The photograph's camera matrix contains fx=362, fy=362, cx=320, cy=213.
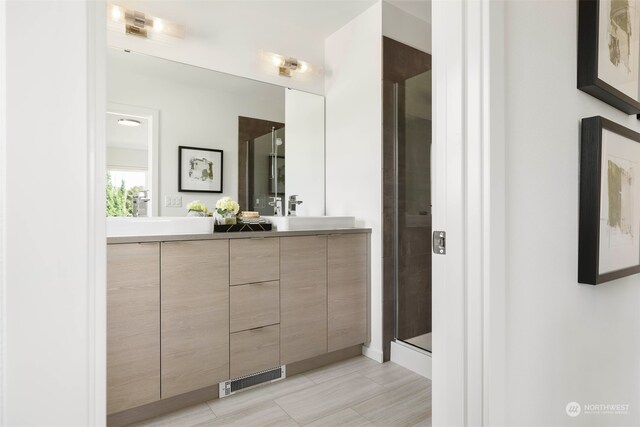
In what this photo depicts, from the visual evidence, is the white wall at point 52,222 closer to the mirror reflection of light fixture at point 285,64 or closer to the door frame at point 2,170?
the door frame at point 2,170

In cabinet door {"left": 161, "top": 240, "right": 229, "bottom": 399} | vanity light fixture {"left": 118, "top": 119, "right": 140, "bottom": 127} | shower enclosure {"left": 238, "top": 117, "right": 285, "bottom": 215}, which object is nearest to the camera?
cabinet door {"left": 161, "top": 240, "right": 229, "bottom": 399}

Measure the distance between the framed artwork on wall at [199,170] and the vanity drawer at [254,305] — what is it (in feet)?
2.63

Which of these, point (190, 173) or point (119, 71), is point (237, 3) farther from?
point (190, 173)

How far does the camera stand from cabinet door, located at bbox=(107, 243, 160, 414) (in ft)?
5.36

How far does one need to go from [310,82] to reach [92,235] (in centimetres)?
264

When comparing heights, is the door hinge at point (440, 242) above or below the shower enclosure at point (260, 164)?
below

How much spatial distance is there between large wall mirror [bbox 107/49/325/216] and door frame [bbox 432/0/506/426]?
1.83 m

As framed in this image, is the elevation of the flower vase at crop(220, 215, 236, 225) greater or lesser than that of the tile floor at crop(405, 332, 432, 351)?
greater

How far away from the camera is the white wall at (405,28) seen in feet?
8.35

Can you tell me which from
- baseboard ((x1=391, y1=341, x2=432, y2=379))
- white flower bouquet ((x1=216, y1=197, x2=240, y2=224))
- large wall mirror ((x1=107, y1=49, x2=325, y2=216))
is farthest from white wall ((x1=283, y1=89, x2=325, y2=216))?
baseboard ((x1=391, y1=341, x2=432, y2=379))

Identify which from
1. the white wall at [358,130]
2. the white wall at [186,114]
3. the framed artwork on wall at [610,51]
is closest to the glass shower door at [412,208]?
the white wall at [358,130]

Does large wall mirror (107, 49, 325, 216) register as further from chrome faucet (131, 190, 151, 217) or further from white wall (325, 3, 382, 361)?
white wall (325, 3, 382, 361)

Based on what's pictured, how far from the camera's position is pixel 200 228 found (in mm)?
1904

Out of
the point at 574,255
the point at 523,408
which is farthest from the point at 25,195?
the point at 574,255
